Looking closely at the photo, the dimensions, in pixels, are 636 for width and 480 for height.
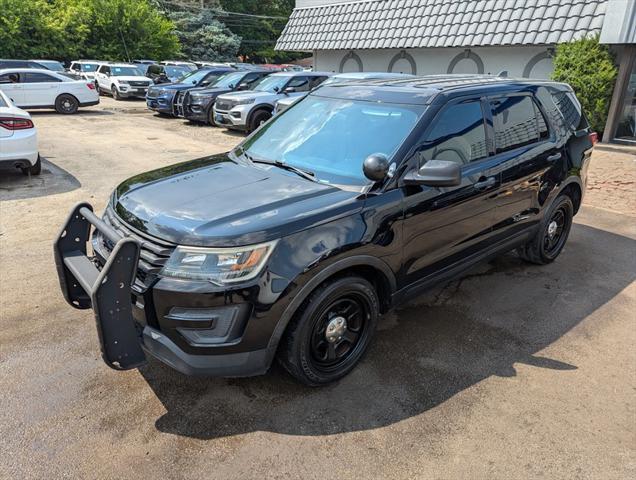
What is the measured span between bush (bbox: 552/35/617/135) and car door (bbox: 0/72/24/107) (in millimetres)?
16212

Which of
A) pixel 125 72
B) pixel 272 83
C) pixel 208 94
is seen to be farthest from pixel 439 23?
pixel 125 72

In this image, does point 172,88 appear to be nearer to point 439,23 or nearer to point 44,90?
point 44,90

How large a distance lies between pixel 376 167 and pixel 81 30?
1387 inches

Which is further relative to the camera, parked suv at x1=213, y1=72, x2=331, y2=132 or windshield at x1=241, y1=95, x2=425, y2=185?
parked suv at x1=213, y1=72, x2=331, y2=132

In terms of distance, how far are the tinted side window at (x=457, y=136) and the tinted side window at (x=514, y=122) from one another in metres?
0.22

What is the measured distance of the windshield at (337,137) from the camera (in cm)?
329

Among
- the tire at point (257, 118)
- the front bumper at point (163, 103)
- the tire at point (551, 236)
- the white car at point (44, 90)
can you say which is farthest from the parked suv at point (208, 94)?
the tire at point (551, 236)

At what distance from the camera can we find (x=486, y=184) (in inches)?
149

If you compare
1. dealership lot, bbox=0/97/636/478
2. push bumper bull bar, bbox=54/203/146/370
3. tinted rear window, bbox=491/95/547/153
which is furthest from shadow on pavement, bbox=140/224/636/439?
tinted rear window, bbox=491/95/547/153

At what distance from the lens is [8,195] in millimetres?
7188

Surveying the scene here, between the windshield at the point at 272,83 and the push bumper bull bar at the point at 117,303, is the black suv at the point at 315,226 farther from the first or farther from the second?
the windshield at the point at 272,83

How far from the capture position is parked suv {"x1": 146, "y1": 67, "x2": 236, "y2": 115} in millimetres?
16125

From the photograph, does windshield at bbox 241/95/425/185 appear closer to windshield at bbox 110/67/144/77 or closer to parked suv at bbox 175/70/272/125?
parked suv at bbox 175/70/272/125

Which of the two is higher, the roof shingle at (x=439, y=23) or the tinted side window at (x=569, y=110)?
the roof shingle at (x=439, y=23)
